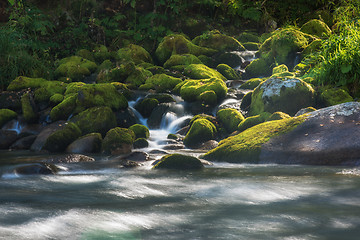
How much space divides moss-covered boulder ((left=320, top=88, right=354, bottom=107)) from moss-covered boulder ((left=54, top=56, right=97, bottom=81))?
7684 mm

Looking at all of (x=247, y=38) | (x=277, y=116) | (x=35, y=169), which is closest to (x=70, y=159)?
(x=35, y=169)

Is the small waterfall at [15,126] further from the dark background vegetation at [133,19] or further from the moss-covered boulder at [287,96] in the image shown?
the moss-covered boulder at [287,96]

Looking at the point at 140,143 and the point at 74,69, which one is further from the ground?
the point at 74,69

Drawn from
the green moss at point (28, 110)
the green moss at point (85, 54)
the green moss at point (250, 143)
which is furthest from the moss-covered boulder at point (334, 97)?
the green moss at point (85, 54)

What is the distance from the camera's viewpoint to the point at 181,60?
46.6 feet

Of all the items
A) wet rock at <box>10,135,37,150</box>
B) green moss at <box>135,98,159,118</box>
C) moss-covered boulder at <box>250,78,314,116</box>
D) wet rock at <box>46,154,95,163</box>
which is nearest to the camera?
wet rock at <box>46,154,95,163</box>

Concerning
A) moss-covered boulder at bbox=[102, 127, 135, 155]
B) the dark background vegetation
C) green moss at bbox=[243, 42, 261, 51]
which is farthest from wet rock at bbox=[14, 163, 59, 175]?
green moss at bbox=[243, 42, 261, 51]

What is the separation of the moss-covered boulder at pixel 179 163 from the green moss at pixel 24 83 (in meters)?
6.59

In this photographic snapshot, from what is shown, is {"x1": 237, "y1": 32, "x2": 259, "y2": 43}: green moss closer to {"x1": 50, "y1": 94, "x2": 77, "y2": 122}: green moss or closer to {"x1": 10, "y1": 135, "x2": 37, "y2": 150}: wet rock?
{"x1": 50, "y1": 94, "x2": 77, "y2": 122}: green moss

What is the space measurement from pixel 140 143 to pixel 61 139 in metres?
1.65

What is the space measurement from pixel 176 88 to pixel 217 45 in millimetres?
4974

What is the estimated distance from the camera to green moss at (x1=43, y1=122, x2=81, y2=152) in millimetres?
8391

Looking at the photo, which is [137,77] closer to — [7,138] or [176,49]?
[176,49]

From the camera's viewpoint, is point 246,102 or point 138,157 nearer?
point 138,157
